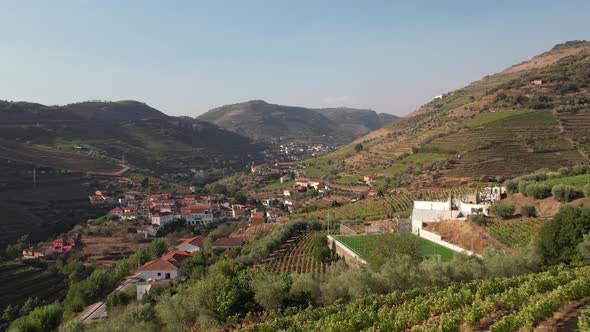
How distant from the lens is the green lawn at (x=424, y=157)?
71.4 meters

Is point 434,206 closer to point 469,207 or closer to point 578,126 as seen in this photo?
point 469,207

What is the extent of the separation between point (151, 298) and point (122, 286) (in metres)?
13.2

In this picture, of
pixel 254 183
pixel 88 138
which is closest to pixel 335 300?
pixel 254 183

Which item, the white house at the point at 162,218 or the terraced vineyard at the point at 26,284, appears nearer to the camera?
the terraced vineyard at the point at 26,284

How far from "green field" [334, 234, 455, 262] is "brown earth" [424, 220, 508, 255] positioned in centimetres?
111

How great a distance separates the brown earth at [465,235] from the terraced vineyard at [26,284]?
36822mm

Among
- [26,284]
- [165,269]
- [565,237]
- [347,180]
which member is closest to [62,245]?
[26,284]

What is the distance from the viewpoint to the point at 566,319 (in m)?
A: 10.9

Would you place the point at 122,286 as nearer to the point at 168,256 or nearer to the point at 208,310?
the point at 168,256

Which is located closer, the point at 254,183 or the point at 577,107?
the point at 577,107

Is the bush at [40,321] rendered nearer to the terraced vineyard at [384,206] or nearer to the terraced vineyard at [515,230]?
the terraced vineyard at [384,206]

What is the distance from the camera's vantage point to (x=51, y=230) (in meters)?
62.6

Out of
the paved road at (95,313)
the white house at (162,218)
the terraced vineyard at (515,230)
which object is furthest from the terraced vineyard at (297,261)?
the white house at (162,218)

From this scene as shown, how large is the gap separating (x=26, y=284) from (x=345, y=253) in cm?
3278
